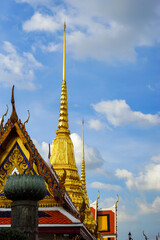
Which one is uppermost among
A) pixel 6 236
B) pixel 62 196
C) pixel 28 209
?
pixel 62 196

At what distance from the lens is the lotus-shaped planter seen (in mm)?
9383

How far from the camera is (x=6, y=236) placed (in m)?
7.72

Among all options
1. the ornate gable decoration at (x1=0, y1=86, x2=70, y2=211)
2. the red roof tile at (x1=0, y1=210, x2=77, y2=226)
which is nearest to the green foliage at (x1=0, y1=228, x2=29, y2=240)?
the red roof tile at (x1=0, y1=210, x2=77, y2=226)

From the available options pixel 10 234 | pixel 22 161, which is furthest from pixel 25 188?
pixel 22 161

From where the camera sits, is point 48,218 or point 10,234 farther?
point 48,218

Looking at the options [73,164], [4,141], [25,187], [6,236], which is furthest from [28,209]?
[73,164]

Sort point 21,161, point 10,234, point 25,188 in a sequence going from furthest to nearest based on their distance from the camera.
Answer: point 21,161
point 25,188
point 10,234

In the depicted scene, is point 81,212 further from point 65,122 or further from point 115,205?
point 115,205

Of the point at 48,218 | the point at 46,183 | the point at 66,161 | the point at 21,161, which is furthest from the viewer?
the point at 66,161

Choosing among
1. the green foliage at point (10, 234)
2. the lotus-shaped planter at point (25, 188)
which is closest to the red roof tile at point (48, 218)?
the lotus-shaped planter at point (25, 188)

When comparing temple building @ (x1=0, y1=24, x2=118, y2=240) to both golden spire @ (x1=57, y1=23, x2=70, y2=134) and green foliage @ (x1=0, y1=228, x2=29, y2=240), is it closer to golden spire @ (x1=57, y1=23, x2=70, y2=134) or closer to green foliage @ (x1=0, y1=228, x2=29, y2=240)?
green foliage @ (x1=0, y1=228, x2=29, y2=240)

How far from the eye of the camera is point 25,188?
30.8ft

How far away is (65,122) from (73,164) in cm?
258

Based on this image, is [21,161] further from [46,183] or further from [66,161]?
[66,161]
